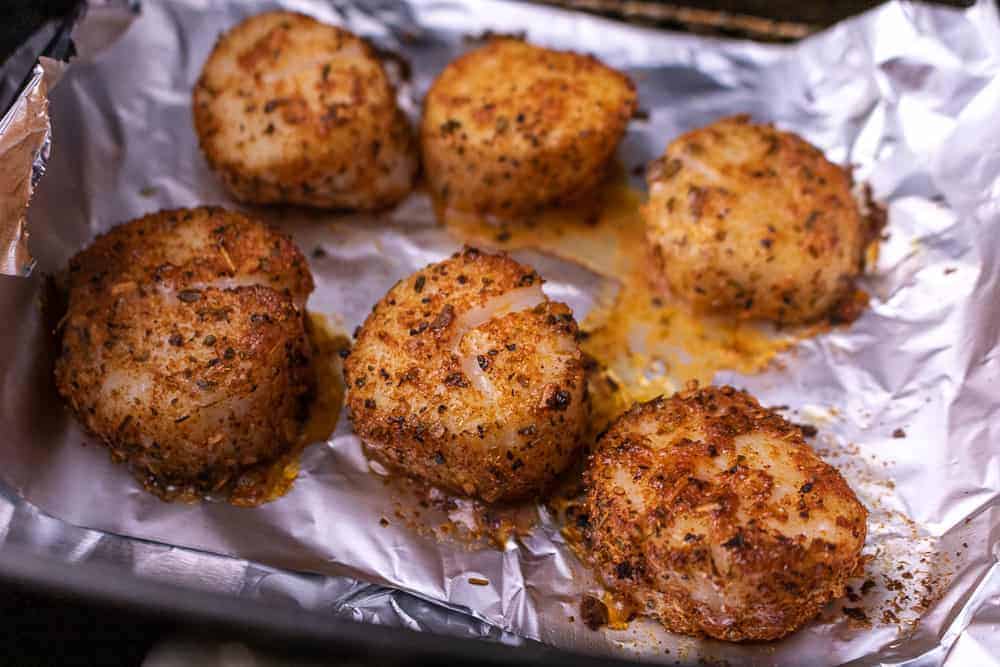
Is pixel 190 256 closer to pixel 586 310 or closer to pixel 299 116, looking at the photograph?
pixel 299 116

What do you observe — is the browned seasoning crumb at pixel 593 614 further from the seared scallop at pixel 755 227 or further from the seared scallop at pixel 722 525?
the seared scallop at pixel 755 227

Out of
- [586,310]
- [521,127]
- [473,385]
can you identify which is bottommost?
[586,310]

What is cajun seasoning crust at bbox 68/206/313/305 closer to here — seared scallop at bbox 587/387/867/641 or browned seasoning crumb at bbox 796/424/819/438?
seared scallop at bbox 587/387/867/641

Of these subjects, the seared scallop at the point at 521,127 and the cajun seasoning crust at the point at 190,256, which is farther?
the seared scallop at the point at 521,127

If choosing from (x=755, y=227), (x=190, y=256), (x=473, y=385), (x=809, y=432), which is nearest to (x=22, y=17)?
(x=190, y=256)

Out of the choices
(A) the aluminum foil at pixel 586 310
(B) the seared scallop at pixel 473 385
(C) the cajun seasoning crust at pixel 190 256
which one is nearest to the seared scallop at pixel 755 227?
(A) the aluminum foil at pixel 586 310

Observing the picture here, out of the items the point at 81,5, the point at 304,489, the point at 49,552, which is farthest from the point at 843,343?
the point at 81,5

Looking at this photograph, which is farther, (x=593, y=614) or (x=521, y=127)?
(x=521, y=127)

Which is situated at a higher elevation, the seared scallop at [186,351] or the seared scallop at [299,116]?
the seared scallop at [299,116]
